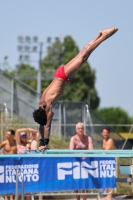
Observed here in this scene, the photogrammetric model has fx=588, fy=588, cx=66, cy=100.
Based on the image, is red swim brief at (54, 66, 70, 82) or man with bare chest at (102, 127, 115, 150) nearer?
red swim brief at (54, 66, 70, 82)

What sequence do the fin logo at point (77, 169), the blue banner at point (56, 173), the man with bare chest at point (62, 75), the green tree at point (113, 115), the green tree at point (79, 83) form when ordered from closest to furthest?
the man with bare chest at point (62, 75)
the blue banner at point (56, 173)
the fin logo at point (77, 169)
the green tree at point (79, 83)
the green tree at point (113, 115)

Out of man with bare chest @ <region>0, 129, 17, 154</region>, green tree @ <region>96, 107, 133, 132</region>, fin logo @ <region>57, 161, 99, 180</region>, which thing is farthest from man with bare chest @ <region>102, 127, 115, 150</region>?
green tree @ <region>96, 107, 133, 132</region>

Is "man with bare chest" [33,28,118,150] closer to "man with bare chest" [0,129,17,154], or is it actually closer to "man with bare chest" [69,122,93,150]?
"man with bare chest" [69,122,93,150]

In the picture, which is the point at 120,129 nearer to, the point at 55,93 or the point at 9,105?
the point at 9,105

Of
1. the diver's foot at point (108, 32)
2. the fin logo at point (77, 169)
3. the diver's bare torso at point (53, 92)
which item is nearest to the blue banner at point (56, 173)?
the fin logo at point (77, 169)

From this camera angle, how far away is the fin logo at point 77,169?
45.3 ft

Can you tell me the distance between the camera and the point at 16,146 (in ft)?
52.7

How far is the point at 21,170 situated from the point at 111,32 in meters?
3.81

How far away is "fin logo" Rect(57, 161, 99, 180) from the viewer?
1380cm

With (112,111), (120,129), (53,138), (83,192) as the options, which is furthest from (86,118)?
(112,111)

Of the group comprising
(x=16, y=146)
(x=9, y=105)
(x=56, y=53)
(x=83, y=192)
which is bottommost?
(x=83, y=192)

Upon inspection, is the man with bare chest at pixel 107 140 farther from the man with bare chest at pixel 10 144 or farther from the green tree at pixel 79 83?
the green tree at pixel 79 83

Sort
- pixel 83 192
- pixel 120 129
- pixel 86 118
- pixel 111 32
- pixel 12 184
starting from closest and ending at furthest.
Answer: pixel 111 32 < pixel 12 184 < pixel 83 192 < pixel 86 118 < pixel 120 129

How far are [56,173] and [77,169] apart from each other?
1.73 feet
